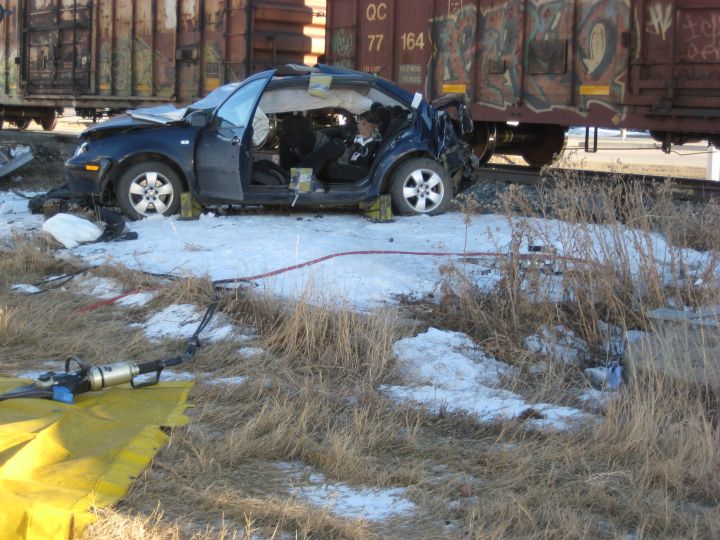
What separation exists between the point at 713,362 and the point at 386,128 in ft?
19.5

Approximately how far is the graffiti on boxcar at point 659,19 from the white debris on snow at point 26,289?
8.39m

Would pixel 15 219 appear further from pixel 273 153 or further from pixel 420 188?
pixel 420 188

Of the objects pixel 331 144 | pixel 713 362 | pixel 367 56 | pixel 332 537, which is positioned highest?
pixel 367 56

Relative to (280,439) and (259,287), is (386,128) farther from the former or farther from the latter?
(280,439)

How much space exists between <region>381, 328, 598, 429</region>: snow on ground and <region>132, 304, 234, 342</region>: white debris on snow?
1229 millimetres

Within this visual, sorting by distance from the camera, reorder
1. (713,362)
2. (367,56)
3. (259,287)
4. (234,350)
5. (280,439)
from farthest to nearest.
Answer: (367,56), (259,287), (234,350), (713,362), (280,439)

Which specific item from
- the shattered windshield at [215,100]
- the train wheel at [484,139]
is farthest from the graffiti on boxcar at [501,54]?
the shattered windshield at [215,100]

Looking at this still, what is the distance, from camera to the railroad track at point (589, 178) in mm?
10930

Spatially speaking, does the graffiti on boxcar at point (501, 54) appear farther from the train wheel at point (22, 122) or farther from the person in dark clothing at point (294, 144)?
the train wheel at point (22, 122)

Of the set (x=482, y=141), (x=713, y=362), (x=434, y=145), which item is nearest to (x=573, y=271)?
(x=713, y=362)

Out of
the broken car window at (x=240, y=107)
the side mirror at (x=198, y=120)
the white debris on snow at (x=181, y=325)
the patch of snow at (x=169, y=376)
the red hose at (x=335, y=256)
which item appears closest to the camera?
the patch of snow at (x=169, y=376)

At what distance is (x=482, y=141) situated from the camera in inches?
579

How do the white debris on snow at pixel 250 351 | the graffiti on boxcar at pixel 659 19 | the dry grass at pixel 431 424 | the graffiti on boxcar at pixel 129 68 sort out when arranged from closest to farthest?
1. the dry grass at pixel 431 424
2. the white debris on snow at pixel 250 351
3. the graffiti on boxcar at pixel 659 19
4. the graffiti on boxcar at pixel 129 68

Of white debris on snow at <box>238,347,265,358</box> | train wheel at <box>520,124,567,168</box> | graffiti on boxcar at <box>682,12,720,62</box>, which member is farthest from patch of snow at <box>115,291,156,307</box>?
train wheel at <box>520,124,567,168</box>
